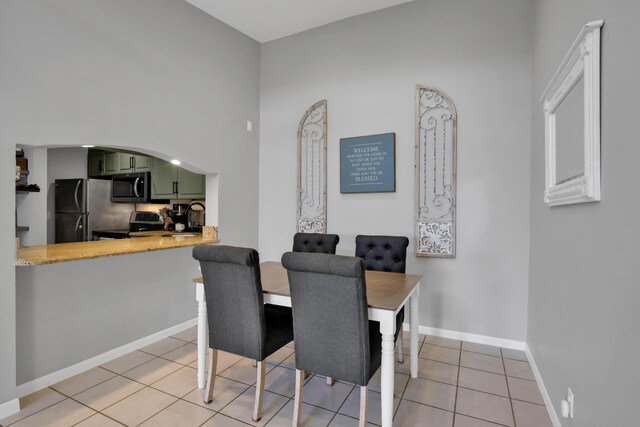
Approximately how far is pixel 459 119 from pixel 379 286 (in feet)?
5.94

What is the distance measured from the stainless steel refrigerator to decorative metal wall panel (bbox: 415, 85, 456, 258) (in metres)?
4.33

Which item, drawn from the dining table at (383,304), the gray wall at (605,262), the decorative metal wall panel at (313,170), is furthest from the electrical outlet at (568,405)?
the decorative metal wall panel at (313,170)

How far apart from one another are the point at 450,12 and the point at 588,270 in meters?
2.65

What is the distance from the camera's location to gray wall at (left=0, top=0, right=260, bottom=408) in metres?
2.03

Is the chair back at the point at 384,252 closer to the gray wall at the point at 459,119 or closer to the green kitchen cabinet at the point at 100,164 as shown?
the gray wall at the point at 459,119

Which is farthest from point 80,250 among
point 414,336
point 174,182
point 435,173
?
point 435,173

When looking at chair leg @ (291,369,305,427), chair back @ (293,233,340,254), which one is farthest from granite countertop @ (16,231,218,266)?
chair leg @ (291,369,305,427)

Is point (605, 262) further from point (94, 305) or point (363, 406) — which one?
point (94, 305)

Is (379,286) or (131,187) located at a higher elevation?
(131,187)

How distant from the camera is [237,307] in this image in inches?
76.5

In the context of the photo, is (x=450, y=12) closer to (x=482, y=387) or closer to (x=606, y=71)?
(x=606, y=71)

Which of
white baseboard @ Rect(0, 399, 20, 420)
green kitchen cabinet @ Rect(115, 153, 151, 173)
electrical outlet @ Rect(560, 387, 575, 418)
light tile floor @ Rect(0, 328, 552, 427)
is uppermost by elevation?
green kitchen cabinet @ Rect(115, 153, 151, 173)

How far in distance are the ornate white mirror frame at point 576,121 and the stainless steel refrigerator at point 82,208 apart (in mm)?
5245

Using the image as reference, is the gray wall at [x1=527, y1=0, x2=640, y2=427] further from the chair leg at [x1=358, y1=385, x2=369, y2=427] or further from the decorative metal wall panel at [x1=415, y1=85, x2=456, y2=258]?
the decorative metal wall panel at [x1=415, y1=85, x2=456, y2=258]
